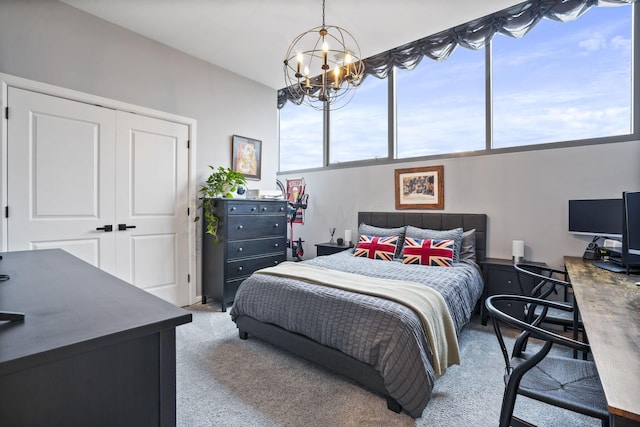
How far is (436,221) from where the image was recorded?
371 cm

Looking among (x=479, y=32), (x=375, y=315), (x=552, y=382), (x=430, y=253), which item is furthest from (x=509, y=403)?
(x=479, y=32)

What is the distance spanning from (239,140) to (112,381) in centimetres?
388

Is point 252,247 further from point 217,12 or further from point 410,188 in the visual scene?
point 217,12

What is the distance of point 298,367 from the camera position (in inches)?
89.2

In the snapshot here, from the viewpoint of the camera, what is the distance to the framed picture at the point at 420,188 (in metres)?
3.74

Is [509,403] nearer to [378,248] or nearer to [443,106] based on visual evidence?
[378,248]

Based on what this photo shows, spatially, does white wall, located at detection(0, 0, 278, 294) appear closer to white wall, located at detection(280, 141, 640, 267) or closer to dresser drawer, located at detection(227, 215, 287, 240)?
dresser drawer, located at detection(227, 215, 287, 240)

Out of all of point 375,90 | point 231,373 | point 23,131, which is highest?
point 375,90

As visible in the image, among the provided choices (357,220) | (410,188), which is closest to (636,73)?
(410,188)

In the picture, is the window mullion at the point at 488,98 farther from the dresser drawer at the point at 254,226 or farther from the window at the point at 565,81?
the dresser drawer at the point at 254,226

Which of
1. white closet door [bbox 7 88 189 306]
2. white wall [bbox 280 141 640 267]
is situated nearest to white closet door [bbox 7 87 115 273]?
white closet door [bbox 7 88 189 306]

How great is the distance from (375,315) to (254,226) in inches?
91.7

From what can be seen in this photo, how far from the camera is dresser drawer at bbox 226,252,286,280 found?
355 cm

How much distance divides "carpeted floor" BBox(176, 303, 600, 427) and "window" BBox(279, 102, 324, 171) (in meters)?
3.30
